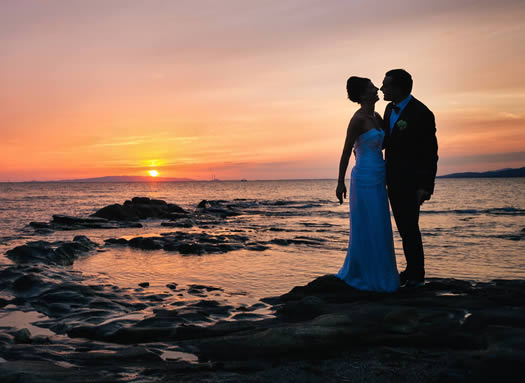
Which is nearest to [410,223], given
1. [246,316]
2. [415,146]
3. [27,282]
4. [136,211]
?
[415,146]

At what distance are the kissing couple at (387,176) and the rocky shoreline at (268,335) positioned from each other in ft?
1.17

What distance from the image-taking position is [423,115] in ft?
18.1

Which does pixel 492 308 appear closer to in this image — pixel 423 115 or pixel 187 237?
pixel 423 115

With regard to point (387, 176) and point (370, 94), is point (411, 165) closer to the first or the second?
point (387, 176)

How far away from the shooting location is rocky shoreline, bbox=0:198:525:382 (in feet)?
10.3

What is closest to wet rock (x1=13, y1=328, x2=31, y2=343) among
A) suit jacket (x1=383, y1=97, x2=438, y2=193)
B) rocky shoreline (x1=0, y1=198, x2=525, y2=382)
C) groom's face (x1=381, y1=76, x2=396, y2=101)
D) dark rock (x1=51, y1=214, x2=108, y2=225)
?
rocky shoreline (x1=0, y1=198, x2=525, y2=382)

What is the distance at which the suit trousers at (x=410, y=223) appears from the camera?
225 inches

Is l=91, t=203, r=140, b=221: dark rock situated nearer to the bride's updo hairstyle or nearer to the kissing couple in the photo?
the kissing couple

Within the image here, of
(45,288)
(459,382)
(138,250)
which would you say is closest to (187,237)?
(138,250)

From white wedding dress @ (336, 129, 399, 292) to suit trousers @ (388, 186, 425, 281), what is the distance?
0.17m

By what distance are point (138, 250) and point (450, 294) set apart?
924 centimetres

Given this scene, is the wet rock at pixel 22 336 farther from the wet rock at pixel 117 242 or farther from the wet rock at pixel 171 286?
the wet rock at pixel 117 242

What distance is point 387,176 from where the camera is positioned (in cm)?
589

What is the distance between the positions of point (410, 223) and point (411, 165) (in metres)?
0.80
